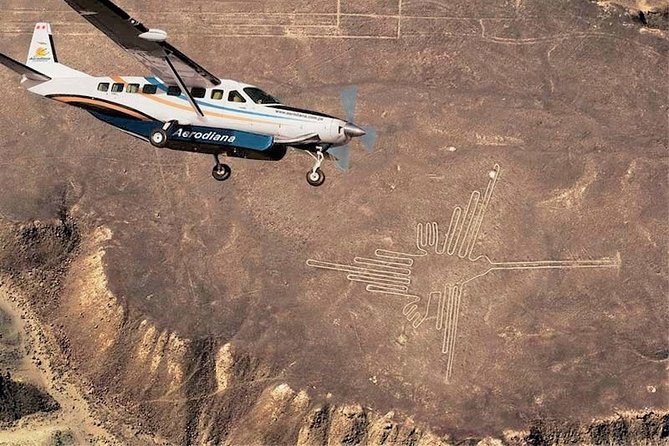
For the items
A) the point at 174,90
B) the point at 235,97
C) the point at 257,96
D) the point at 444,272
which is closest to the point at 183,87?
the point at 174,90

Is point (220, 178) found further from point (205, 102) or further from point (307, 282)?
point (307, 282)

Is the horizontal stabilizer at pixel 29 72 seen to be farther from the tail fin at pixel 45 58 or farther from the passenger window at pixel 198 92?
the passenger window at pixel 198 92

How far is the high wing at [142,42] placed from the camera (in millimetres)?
23156

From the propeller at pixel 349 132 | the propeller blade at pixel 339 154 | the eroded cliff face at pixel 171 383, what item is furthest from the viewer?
the eroded cliff face at pixel 171 383

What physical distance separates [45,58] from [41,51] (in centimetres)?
55

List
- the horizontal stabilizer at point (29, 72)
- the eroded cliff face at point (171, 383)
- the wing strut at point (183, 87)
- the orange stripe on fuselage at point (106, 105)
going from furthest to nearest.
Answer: the eroded cliff face at point (171, 383) → the horizontal stabilizer at point (29, 72) → the orange stripe on fuselage at point (106, 105) → the wing strut at point (183, 87)

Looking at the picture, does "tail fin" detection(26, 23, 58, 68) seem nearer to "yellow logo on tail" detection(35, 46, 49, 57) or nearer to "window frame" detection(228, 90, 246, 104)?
"yellow logo on tail" detection(35, 46, 49, 57)

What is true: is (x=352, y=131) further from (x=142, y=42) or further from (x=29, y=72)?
(x=29, y=72)

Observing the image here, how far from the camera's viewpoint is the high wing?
912 inches

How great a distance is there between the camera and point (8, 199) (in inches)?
1438

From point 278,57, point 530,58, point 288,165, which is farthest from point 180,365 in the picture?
point 530,58

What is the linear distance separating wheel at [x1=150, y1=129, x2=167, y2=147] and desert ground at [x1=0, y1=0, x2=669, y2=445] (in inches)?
341

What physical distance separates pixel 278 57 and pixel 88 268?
18.2m

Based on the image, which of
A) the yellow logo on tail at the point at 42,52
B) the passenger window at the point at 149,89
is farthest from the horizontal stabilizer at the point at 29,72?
the passenger window at the point at 149,89
